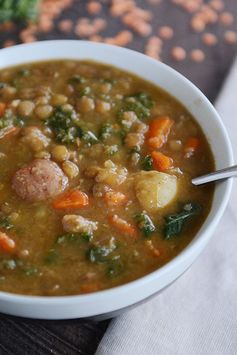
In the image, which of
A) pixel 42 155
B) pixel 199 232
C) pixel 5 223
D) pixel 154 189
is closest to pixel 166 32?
pixel 42 155

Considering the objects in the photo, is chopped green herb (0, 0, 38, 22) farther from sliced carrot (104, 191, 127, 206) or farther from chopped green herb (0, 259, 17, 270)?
chopped green herb (0, 259, 17, 270)

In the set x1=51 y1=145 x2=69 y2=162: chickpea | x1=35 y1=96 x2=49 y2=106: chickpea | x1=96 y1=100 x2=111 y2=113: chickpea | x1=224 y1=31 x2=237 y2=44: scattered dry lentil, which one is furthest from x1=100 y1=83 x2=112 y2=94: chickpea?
x1=224 y1=31 x2=237 y2=44: scattered dry lentil

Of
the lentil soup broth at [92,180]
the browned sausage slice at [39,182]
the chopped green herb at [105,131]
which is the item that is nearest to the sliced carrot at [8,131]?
the lentil soup broth at [92,180]

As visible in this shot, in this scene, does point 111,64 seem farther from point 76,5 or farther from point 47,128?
point 76,5

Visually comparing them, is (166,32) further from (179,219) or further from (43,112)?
(179,219)

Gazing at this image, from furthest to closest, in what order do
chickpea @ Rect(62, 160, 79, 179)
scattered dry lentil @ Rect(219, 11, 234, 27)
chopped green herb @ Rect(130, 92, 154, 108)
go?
1. scattered dry lentil @ Rect(219, 11, 234, 27)
2. chopped green herb @ Rect(130, 92, 154, 108)
3. chickpea @ Rect(62, 160, 79, 179)

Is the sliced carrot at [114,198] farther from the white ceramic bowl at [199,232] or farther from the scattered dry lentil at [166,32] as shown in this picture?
the scattered dry lentil at [166,32]
